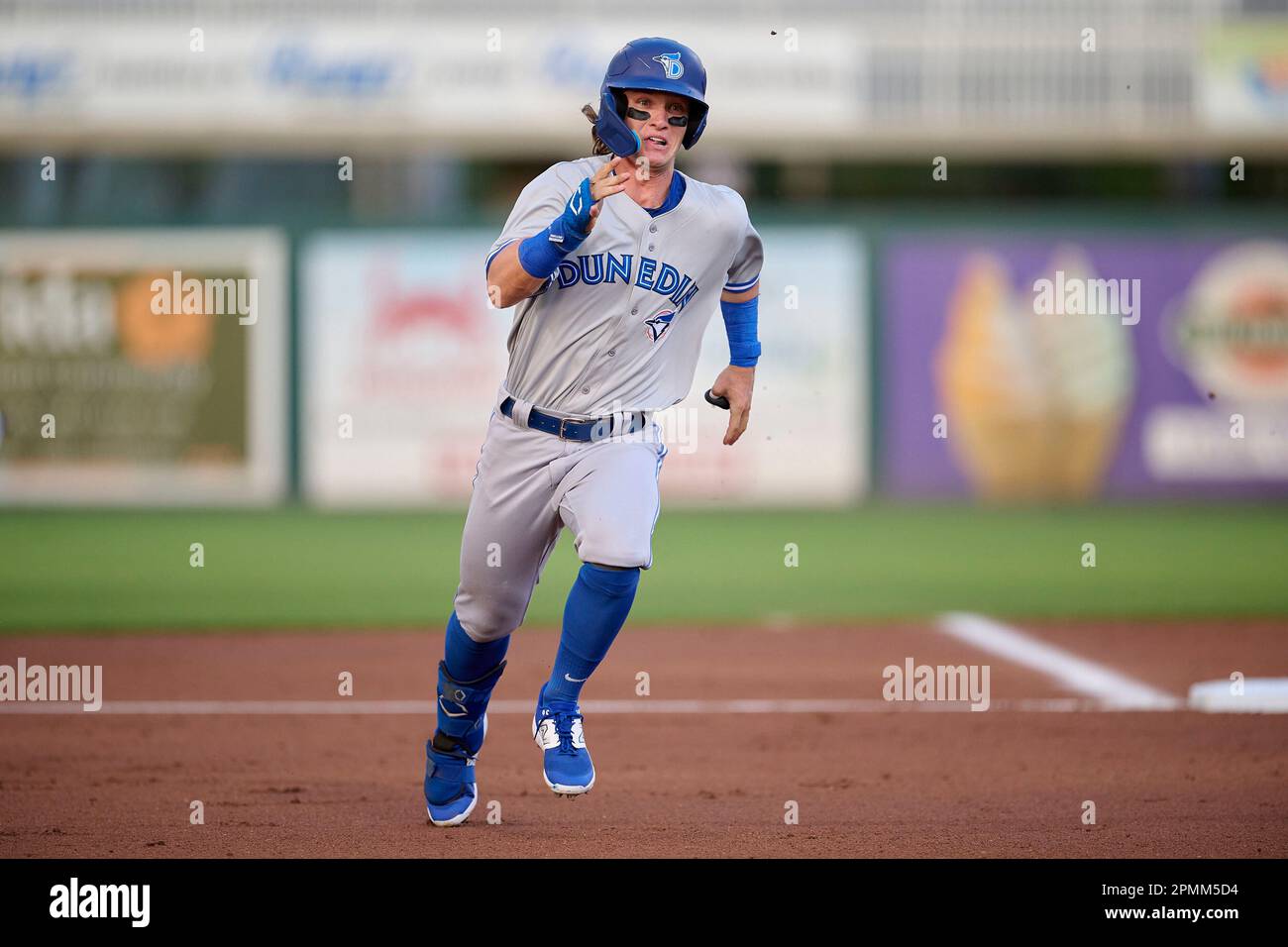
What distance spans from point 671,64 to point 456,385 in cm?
1285

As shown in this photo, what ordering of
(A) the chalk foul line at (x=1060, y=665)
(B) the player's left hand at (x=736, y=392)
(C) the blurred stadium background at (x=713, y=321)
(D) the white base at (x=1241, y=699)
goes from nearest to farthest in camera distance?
(B) the player's left hand at (x=736, y=392) → (D) the white base at (x=1241, y=699) → (A) the chalk foul line at (x=1060, y=665) → (C) the blurred stadium background at (x=713, y=321)

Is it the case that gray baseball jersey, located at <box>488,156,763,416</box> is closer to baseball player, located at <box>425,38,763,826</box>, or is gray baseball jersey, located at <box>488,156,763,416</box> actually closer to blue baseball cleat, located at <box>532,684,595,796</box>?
baseball player, located at <box>425,38,763,826</box>

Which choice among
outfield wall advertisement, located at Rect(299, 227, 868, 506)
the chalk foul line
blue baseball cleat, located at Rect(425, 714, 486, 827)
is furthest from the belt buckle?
outfield wall advertisement, located at Rect(299, 227, 868, 506)

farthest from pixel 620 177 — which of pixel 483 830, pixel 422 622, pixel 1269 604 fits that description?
pixel 1269 604

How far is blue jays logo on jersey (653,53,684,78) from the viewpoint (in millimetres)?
4961

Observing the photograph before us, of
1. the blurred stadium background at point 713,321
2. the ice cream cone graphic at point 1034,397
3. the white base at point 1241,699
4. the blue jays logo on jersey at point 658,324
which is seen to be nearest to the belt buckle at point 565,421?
the blue jays logo on jersey at point 658,324

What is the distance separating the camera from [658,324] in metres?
5.25

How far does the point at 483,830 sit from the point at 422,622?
5.39 m

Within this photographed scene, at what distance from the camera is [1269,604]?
1131 centimetres

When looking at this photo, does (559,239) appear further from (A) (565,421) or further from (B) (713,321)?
(B) (713,321)

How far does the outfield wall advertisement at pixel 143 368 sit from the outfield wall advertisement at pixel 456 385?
0.45 m

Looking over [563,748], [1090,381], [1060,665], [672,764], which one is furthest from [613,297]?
[1090,381]

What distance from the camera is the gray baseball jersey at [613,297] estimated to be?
5105 mm

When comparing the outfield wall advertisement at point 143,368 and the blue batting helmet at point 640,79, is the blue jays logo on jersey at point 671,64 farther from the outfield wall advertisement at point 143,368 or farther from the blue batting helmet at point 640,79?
the outfield wall advertisement at point 143,368
